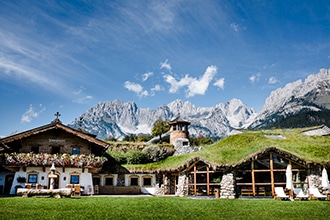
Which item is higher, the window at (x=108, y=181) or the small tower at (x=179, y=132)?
the small tower at (x=179, y=132)

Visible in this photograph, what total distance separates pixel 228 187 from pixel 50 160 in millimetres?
14793

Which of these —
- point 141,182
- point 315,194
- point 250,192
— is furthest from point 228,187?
point 141,182

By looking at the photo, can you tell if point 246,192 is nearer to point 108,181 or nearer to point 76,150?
point 108,181

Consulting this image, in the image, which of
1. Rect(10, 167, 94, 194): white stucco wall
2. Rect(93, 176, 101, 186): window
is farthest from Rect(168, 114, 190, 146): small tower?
Rect(10, 167, 94, 194): white stucco wall

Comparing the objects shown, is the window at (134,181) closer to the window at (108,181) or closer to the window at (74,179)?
the window at (108,181)

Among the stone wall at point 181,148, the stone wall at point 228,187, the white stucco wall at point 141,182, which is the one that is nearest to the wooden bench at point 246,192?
the stone wall at point 228,187

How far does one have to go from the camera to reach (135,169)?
31469 millimetres

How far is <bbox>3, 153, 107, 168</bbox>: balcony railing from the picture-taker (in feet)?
83.1

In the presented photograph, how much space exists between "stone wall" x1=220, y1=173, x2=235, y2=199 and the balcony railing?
35.8 feet

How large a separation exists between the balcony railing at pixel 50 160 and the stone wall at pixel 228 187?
10919 mm

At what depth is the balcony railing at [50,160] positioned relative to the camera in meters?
25.3

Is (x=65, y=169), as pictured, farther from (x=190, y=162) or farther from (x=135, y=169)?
(x=190, y=162)

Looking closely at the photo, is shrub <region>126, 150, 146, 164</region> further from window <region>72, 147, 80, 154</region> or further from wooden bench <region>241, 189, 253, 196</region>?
wooden bench <region>241, 189, 253, 196</region>

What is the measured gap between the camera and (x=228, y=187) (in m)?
22.5
